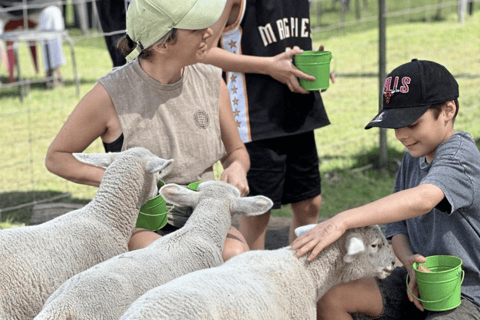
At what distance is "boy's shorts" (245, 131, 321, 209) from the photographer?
3.71m

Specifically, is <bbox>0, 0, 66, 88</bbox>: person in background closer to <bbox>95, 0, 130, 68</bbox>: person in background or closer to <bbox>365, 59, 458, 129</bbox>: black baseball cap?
<bbox>95, 0, 130, 68</bbox>: person in background

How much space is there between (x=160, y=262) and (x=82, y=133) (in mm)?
978

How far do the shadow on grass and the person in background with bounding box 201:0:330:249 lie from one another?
82.9 inches

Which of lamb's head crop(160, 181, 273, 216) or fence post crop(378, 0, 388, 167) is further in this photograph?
fence post crop(378, 0, 388, 167)

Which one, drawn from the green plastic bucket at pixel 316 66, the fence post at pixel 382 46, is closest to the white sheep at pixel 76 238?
the green plastic bucket at pixel 316 66

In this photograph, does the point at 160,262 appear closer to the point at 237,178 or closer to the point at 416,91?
the point at 237,178

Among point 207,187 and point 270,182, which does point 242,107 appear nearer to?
point 270,182

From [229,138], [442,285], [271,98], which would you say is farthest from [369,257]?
[271,98]

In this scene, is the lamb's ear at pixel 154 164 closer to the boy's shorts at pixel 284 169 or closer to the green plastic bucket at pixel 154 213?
the green plastic bucket at pixel 154 213

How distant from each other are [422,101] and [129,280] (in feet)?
4.44

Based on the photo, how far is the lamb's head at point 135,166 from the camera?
8.28 ft

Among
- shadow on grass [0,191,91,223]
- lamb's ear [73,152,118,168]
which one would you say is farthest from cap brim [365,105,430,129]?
shadow on grass [0,191,91,223]

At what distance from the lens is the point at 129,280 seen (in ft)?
6.59

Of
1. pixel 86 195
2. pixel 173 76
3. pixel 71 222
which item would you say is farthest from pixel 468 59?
pixel 71 222
